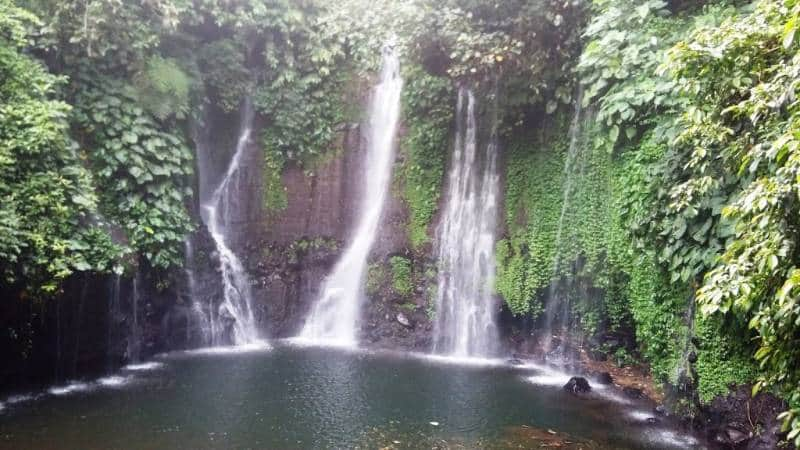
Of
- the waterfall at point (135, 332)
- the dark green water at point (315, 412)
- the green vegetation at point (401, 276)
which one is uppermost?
the green vegetation at point (401, 276)

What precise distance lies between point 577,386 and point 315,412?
14.5ft

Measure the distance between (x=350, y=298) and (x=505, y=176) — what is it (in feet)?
14.5

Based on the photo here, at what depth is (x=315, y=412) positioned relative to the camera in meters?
8.88

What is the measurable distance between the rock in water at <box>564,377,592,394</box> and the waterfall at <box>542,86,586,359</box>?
1398mm

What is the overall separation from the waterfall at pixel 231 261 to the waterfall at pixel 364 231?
1.45 m

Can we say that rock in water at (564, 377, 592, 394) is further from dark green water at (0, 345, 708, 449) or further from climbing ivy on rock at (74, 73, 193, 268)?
climbing ivy on rock at (74, 73, 193, 268)

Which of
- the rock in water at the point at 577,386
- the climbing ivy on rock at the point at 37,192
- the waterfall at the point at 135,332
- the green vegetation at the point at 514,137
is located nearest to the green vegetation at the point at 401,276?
the green vegetation at the point at 514,137

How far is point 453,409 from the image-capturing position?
9.30 meters

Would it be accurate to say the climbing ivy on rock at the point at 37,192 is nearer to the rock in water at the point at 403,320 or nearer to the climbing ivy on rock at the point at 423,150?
the rock in water at the point at 403,320

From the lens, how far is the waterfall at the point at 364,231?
14297mm

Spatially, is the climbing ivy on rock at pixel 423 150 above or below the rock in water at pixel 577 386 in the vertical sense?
above

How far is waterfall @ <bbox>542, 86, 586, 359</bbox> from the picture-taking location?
11.9m

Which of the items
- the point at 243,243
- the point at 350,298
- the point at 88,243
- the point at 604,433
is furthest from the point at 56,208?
the point at 604,433

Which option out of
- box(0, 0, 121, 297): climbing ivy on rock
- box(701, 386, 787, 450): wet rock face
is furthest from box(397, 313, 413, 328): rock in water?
box(701, 386, 787, 450): wet rock face
